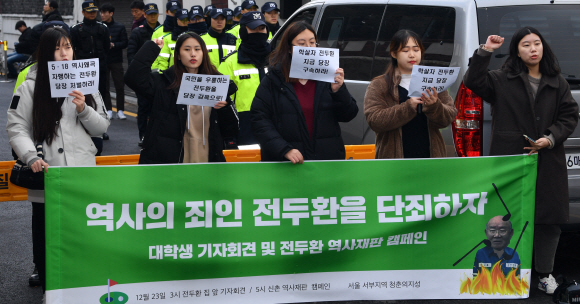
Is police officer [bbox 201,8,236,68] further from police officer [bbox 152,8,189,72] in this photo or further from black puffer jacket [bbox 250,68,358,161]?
black puffer jacket [bbox 250,68,358,161]

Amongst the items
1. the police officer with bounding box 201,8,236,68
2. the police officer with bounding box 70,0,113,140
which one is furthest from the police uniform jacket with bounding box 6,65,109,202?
the police officer with bounding box 70,0,113,140

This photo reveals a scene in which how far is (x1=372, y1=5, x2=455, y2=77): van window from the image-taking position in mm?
4961

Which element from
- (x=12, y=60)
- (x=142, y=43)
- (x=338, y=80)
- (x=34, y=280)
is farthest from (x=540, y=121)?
(x=12, y=60)

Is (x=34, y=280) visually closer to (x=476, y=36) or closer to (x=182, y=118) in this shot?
(x=182, y=118)

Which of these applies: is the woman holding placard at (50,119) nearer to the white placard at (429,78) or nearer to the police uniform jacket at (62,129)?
the police uniform jacket at (62,129)

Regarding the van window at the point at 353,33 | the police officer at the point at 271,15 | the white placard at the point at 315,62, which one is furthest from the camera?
the police officer at the point at 271,15

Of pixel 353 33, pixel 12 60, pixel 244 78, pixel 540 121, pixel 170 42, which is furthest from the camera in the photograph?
pixel 12 60

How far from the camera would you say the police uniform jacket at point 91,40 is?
1071 cm

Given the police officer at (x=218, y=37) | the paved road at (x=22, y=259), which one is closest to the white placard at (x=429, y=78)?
the paved road at (x=22, y=259)

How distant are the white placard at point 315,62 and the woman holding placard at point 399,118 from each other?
47 cm

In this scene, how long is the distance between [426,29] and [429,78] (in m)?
1.08

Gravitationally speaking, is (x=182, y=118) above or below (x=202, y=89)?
below

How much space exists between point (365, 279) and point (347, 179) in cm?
61

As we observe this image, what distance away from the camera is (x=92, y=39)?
426 inches
